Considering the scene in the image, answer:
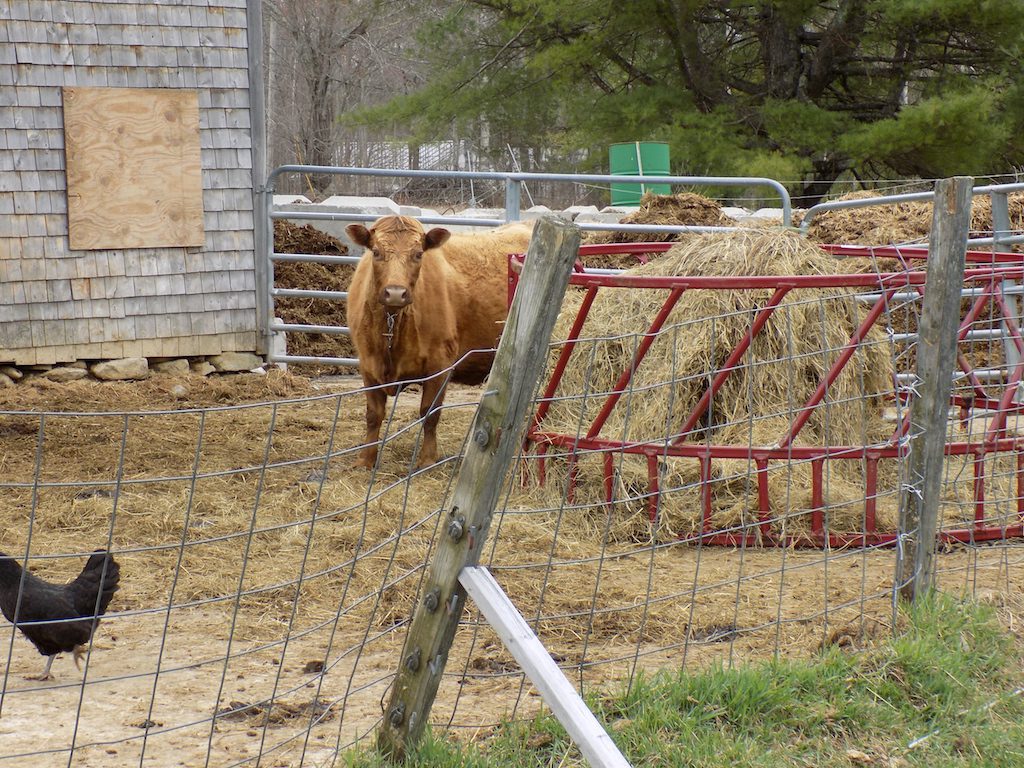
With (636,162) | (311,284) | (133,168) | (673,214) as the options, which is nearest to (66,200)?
(133,168)

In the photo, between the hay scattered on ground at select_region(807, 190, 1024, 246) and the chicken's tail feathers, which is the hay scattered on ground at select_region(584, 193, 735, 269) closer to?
the hay scattered on ground at select_region(807, 190, 1024, 246)

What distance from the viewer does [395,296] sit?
6.56 metres

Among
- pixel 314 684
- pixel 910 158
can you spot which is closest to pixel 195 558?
pixel 314 684

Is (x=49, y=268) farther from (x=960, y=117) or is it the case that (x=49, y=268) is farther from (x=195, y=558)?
(x=960, y=117)

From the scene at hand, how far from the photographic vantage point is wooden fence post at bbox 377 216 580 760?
9.04 ft

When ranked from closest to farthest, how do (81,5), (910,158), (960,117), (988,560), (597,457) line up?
(988,560) < (597,457) < (81,5) < (960,117) < (910,158)

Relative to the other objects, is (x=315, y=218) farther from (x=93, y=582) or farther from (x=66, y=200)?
(x=93, y=582)

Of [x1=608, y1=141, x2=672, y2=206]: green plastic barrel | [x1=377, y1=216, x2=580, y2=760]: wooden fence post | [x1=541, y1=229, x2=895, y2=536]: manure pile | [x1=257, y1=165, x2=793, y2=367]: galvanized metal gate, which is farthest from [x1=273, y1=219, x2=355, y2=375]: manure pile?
[x1=377, y1=216, x2=580, y2=760]: wooden fence post

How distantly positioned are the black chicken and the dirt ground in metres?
0.15

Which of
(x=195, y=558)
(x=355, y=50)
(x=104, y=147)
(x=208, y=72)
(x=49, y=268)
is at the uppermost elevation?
(x=355, y=50)

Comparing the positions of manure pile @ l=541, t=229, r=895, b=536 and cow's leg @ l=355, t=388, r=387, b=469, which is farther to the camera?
cow's leg @ l=355, t=388, r=387, b=469

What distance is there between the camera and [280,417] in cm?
841

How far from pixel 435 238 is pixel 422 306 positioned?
0.45 metres

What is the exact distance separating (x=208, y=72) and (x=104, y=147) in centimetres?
109
